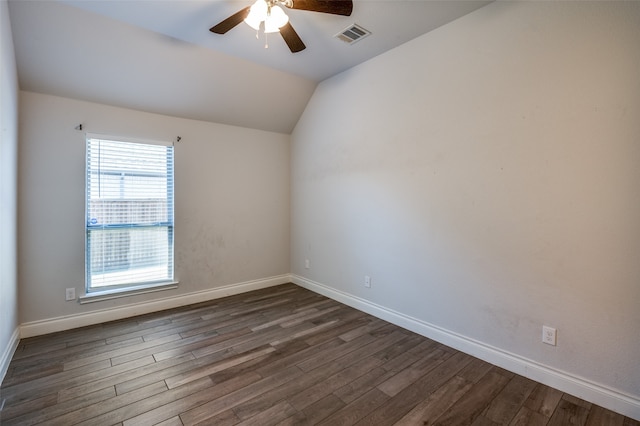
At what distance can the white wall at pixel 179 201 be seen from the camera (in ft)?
9.14

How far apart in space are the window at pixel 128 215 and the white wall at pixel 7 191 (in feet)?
1.93

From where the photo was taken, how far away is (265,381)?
2.12 metres

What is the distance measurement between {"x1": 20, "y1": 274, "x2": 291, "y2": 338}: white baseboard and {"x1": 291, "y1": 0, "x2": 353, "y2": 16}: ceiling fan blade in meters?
3.32

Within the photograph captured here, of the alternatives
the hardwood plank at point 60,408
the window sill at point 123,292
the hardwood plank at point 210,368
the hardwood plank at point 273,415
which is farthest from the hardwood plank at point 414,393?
the window sill at point 123,292

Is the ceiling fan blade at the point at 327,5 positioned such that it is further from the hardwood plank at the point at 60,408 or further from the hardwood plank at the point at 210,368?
the hardwood plank at the point at 60,408

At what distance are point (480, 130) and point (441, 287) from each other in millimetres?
1403

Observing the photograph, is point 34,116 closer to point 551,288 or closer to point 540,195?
point 540,195

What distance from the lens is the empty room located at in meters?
1.86

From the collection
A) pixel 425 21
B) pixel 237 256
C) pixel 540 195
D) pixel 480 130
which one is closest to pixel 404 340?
pixel 540 195

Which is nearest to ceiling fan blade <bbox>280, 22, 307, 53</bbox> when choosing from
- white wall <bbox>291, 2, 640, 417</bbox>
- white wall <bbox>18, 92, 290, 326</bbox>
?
white wall <bbox>291, 2, 640, 417</bbox>

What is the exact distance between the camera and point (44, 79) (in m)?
2.67

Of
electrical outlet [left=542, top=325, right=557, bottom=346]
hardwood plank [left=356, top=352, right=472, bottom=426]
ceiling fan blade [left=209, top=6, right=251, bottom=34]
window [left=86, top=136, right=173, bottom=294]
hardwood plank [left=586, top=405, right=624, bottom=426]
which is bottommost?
hardwood plank [left=586, top=405, right=624, bottom=426]

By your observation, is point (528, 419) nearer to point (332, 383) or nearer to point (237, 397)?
point (332, 383)

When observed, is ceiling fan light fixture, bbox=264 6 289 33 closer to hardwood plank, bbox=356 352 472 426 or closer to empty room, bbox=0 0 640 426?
empty room, bbox=0 0 640 426
